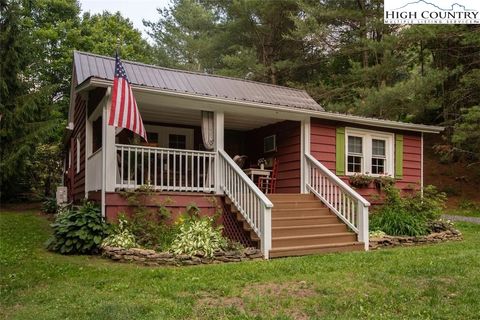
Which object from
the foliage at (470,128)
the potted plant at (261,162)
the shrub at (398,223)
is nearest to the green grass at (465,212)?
the foliage at (470,128)

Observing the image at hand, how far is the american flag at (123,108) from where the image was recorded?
21.0 ft

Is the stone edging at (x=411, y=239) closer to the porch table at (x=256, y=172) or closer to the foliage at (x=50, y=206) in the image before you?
the porch table at (x=256, y=172)

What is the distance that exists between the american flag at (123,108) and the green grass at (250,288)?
205 centimetres

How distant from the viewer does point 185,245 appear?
254 inches

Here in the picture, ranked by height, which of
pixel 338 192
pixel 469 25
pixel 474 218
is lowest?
pixel 474 218

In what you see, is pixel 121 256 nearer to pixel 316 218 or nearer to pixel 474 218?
pixel 316 218

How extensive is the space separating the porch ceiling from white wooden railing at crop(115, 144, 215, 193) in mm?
1146

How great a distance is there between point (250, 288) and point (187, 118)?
5.96 meters

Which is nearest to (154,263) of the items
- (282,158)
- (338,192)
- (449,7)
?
(338,192)

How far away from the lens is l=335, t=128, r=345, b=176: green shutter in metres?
10.0

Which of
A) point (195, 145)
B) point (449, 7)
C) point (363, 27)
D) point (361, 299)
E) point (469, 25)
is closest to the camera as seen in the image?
point (361, 299)

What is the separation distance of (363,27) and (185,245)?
517 inches

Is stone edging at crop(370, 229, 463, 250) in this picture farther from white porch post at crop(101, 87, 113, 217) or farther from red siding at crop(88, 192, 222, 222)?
white porch post at crop(101, 87, 113, 217)

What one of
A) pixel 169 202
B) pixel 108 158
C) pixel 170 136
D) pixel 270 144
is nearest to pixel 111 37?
pixel 170 136
